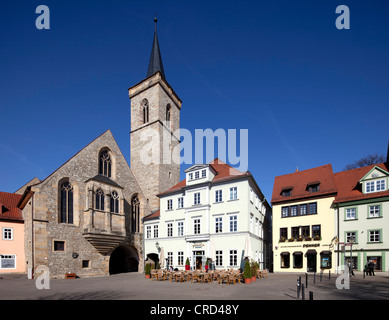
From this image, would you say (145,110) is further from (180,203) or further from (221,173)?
(221,173)

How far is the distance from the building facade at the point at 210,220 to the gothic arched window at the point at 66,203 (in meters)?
9.63

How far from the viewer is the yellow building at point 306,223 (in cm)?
2827

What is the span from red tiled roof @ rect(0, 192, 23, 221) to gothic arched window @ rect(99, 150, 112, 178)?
9080 mm

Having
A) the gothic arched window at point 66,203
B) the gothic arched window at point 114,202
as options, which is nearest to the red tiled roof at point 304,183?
the gothic arched window at point 114,202

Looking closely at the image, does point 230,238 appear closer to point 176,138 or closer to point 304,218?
point 304,218

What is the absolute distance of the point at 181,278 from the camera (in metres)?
20.6

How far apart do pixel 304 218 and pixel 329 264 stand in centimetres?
489

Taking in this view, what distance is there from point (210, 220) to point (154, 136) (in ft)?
55.9

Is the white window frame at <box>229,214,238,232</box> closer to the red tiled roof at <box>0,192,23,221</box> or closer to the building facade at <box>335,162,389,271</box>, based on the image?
the building facade at <box>335,162,389,271</box>

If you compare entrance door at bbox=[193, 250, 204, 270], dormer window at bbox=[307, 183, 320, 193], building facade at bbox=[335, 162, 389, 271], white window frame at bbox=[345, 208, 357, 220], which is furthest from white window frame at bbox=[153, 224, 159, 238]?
white window frame at bbox=[345, 208, 357, 220]

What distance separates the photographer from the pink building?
86.5 ft

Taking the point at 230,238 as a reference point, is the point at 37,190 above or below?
above
